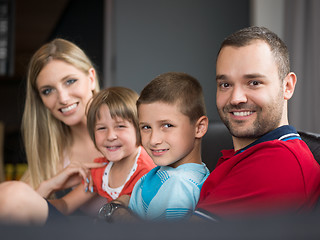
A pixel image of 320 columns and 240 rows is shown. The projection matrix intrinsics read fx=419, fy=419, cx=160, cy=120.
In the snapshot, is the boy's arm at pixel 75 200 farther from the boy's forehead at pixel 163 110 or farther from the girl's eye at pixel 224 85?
the girl's eye at pixel 224 85

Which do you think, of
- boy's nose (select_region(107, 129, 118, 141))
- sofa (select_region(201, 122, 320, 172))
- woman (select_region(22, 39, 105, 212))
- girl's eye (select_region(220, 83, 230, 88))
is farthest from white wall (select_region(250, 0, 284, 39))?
girl's eye (select_region(220, 83, 230, 88))

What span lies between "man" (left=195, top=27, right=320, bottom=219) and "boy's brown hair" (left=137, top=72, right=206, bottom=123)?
0.19 m

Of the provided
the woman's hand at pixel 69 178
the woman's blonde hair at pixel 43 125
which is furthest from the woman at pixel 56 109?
the woman's hand at pixel 69 178

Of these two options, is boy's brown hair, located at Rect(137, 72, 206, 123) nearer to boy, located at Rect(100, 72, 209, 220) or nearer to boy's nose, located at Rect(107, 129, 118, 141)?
boy, located at Rect(100, 72, 209, 220)

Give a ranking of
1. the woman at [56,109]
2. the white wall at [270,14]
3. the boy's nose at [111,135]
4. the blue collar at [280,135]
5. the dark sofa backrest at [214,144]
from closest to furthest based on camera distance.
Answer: the blue collar at [280,135] → the boy's nose at [111,135] → the dark sofa backrest at [214,144] → the woman at [56,109] → the white wall at [270,14]

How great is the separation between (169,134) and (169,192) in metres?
0.18

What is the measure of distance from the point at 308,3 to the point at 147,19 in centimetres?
162

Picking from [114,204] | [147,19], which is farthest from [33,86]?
[147,19]

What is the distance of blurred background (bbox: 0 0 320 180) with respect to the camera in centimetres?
277

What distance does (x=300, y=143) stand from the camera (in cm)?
89

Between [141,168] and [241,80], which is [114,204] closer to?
[141,168]

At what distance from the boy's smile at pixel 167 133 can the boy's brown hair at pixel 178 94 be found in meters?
0.01

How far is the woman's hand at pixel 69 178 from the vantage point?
62.1 inches

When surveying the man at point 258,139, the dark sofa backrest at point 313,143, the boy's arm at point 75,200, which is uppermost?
the man at point 258,139
